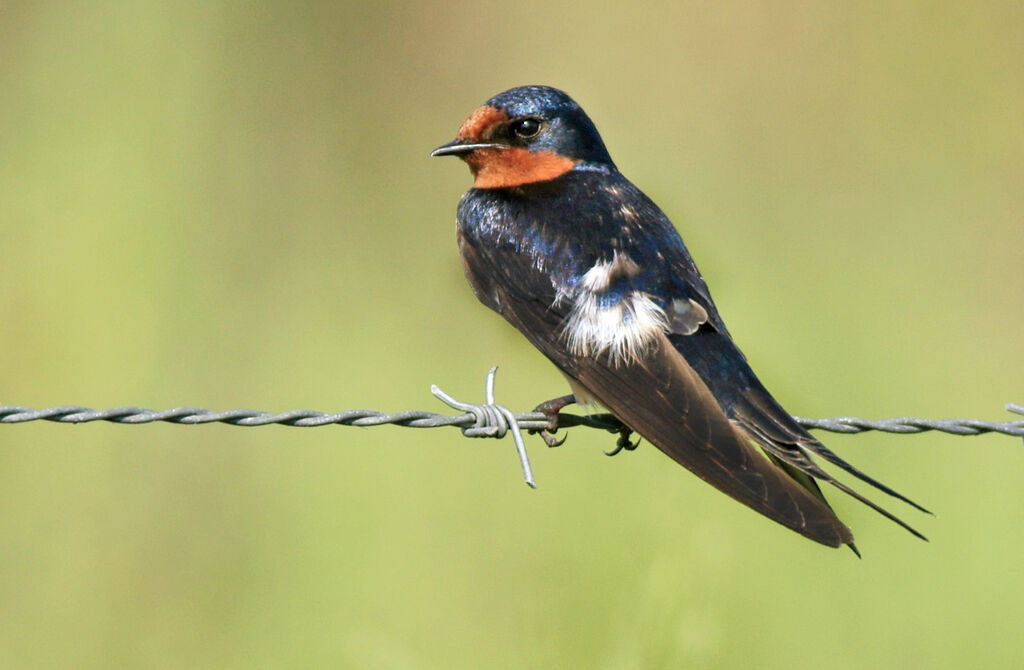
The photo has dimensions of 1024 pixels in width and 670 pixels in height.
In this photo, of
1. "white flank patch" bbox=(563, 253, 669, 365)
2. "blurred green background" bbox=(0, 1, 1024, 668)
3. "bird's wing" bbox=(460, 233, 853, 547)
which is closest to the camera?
"bird's wing" bbox=(460, 233, 853, 547)

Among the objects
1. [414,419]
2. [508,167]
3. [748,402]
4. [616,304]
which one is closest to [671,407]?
[748,402]

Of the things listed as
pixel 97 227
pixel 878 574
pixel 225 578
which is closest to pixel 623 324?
pixel 878 574

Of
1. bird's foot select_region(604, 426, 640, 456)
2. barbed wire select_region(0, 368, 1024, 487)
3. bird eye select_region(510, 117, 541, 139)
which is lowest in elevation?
bird's foot select_region(604, 426, 640, 456)

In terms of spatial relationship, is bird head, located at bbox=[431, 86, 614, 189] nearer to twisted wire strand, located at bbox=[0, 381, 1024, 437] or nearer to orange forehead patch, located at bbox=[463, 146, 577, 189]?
orange forehead patch, located at bbox=[463, 146, 577, 189]

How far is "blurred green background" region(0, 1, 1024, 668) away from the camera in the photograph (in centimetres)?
320

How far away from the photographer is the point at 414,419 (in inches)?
90.9

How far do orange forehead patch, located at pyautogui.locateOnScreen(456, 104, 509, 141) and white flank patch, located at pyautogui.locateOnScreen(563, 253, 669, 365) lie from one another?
21.4 inches

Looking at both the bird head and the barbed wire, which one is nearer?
the barbed wire

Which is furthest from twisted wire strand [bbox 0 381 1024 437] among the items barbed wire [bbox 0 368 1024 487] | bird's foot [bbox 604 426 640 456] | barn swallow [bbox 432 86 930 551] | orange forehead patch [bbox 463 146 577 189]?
orange forehead patch [bbox 463 146 577 189]

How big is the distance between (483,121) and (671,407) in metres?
0.99

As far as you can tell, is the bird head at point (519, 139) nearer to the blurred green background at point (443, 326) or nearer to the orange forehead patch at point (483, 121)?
the orange forehead patch at point (483, 121)

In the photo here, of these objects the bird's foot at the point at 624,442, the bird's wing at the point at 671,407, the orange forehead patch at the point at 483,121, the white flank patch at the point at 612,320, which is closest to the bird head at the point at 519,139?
the orange forehead patch at the point at 483,121

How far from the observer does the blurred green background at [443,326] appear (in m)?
3.20

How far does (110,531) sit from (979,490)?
2372 mm
